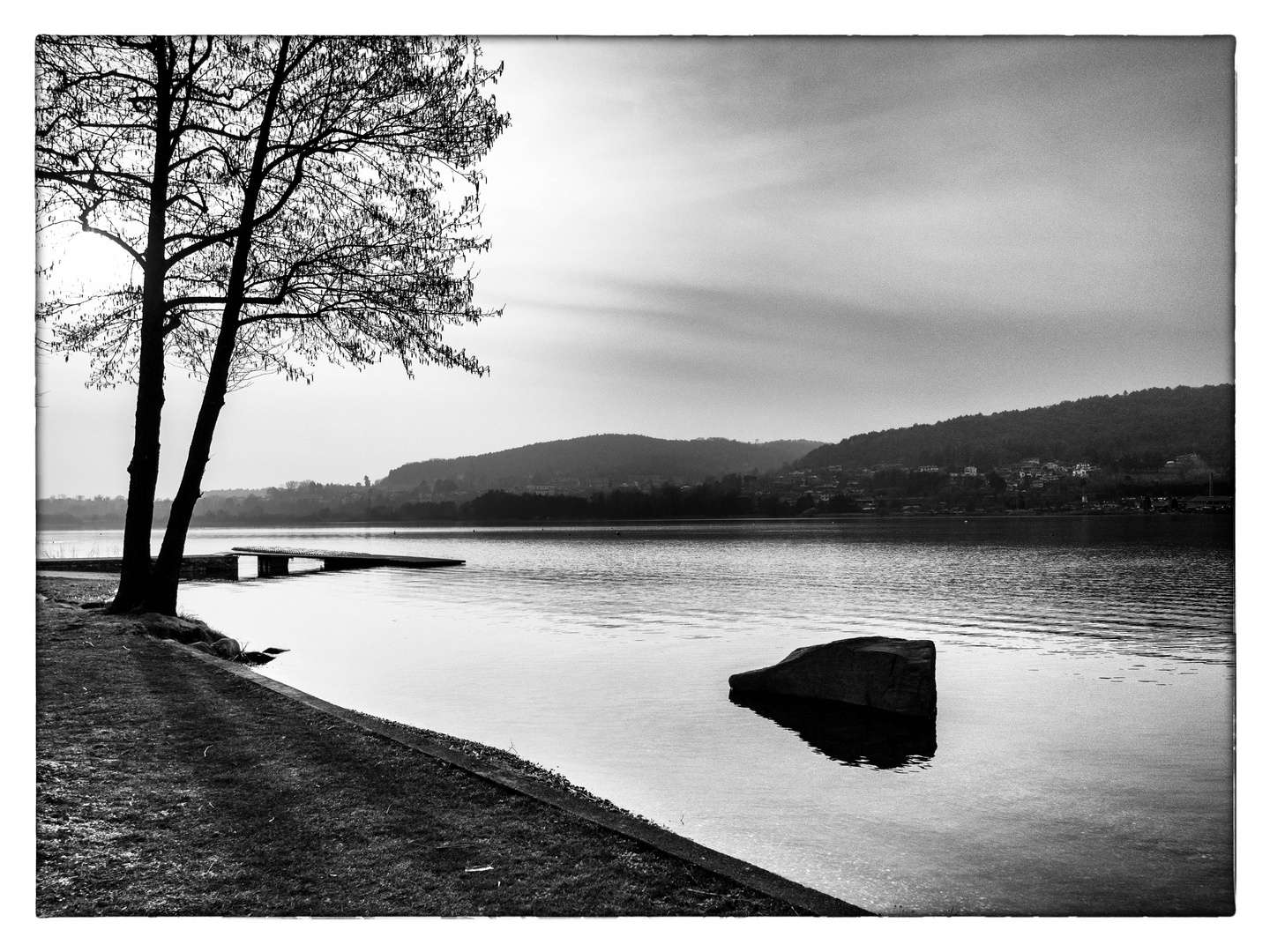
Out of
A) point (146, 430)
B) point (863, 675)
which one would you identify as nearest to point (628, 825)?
point (863, 675)

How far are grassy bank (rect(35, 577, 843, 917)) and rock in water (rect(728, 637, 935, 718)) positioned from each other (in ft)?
15.5

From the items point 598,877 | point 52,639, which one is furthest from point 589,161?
point 52,639

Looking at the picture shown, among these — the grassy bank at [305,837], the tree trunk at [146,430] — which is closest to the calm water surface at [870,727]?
the tree trunk at [146,430]

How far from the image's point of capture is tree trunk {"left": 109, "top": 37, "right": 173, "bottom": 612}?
8.75 m

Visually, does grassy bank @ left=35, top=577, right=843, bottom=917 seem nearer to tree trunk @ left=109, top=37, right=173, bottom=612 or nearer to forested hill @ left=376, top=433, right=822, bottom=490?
tree trunk @ left=109, top=37, right=173, bottom=612

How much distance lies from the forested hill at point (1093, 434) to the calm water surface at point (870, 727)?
608mm

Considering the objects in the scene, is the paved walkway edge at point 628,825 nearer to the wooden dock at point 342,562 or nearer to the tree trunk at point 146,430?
the tree trunk at point 146,430

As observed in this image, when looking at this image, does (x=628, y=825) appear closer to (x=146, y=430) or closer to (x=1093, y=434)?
(x=1093, y=434)

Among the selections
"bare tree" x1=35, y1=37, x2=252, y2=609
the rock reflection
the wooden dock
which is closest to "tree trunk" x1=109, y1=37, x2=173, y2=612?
"bare tree" x1=35, y1=37, x2=252, y2=609

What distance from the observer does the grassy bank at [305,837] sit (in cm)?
319

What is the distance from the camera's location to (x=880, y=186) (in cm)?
659

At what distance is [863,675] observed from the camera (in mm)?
9023

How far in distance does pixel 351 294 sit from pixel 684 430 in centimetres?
628
